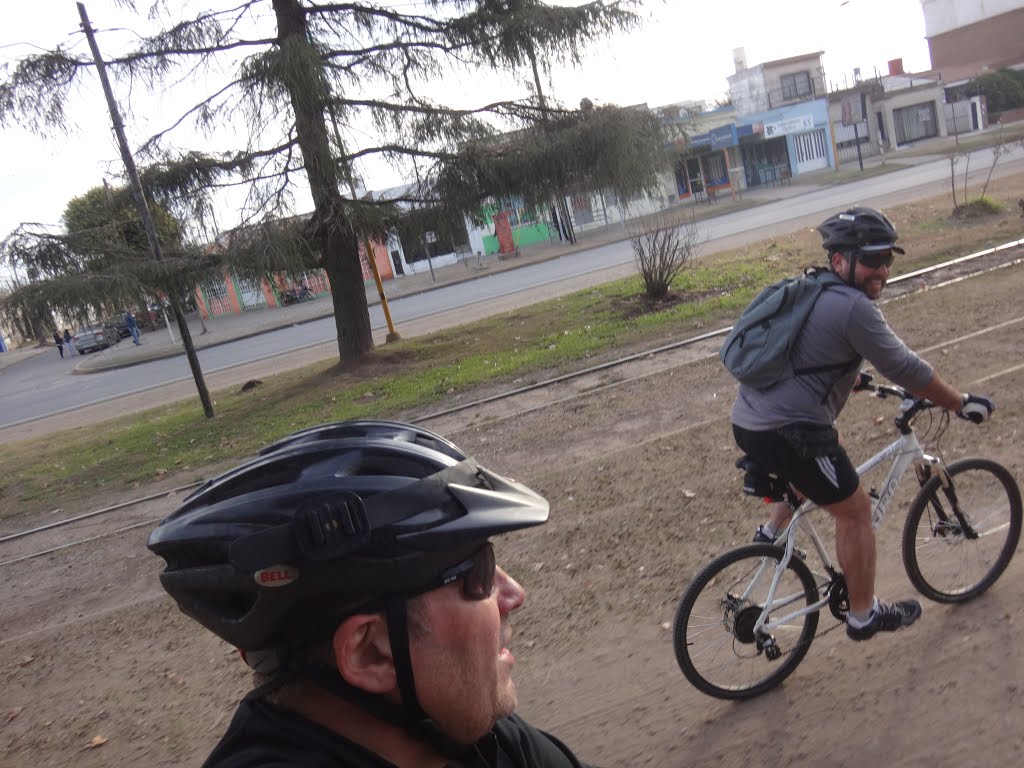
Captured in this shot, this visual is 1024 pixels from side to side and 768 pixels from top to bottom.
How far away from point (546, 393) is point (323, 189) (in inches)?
191

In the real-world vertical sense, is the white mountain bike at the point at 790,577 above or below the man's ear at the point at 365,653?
below

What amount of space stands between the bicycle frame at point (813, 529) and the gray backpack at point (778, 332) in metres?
0.60

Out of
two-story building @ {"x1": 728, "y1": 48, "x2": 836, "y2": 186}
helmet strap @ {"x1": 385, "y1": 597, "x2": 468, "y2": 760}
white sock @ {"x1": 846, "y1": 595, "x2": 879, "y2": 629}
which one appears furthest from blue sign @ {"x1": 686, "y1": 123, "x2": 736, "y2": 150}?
helmet strap @ {"x1": 385, "y1": 597, "x2": 468, "y2": 760}

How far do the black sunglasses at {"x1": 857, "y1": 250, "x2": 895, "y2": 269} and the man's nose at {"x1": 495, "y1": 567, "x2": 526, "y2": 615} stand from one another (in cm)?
230

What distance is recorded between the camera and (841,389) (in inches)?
130

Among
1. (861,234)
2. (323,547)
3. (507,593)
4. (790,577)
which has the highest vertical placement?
(861,234)

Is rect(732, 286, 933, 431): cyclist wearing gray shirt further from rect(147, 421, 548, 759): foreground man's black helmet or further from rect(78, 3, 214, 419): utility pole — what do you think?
rect(78, 3, 214, 419): utility pole

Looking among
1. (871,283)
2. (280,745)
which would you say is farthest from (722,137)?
(280,745)

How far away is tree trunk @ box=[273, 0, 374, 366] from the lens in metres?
11.2

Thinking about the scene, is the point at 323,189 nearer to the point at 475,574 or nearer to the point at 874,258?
the point at 874,258

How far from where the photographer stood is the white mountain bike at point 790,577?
11.4ft

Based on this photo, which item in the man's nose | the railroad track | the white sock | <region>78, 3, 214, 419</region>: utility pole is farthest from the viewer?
<region>78, 3, 214, 419</region>: utility pole

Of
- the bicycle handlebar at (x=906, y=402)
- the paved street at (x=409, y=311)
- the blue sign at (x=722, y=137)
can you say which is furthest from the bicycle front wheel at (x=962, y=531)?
the blue sign at (x=722, y=137)

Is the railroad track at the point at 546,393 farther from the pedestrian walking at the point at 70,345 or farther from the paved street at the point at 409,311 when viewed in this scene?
the pedestrian walking at the point at 70,345
